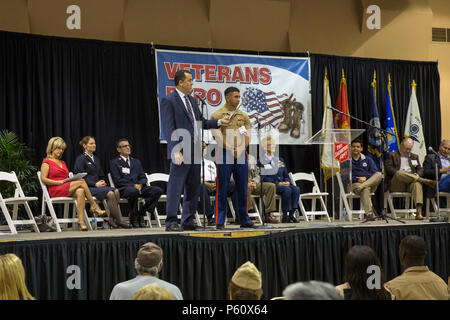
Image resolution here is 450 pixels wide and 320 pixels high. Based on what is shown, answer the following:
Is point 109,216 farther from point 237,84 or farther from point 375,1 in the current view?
point 375,1

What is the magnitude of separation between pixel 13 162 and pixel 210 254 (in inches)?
122

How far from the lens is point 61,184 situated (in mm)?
6508

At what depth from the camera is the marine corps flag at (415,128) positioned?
9.58 metres

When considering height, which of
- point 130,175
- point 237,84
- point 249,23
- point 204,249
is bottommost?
point 204,249

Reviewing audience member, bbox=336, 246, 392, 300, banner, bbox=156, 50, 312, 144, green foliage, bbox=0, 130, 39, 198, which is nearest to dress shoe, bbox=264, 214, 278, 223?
banner, bbox=156, 50, 312, 144

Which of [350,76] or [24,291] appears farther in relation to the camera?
[350,76]

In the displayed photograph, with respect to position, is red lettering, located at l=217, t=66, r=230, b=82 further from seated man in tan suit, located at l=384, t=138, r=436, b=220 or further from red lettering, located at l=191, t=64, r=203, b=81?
seated man in tan suit, located at l=384, t=138, r=436, b=220

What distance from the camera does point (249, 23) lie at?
9.20m

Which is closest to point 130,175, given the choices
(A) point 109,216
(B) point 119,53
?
(A) point 109,216

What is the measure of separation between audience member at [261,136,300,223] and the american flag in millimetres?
860

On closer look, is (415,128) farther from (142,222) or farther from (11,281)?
(11,281)

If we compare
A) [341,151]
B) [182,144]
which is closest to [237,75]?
[341,151]

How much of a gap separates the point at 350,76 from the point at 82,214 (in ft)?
16.9

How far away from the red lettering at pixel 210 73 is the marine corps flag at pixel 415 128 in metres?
3.33
